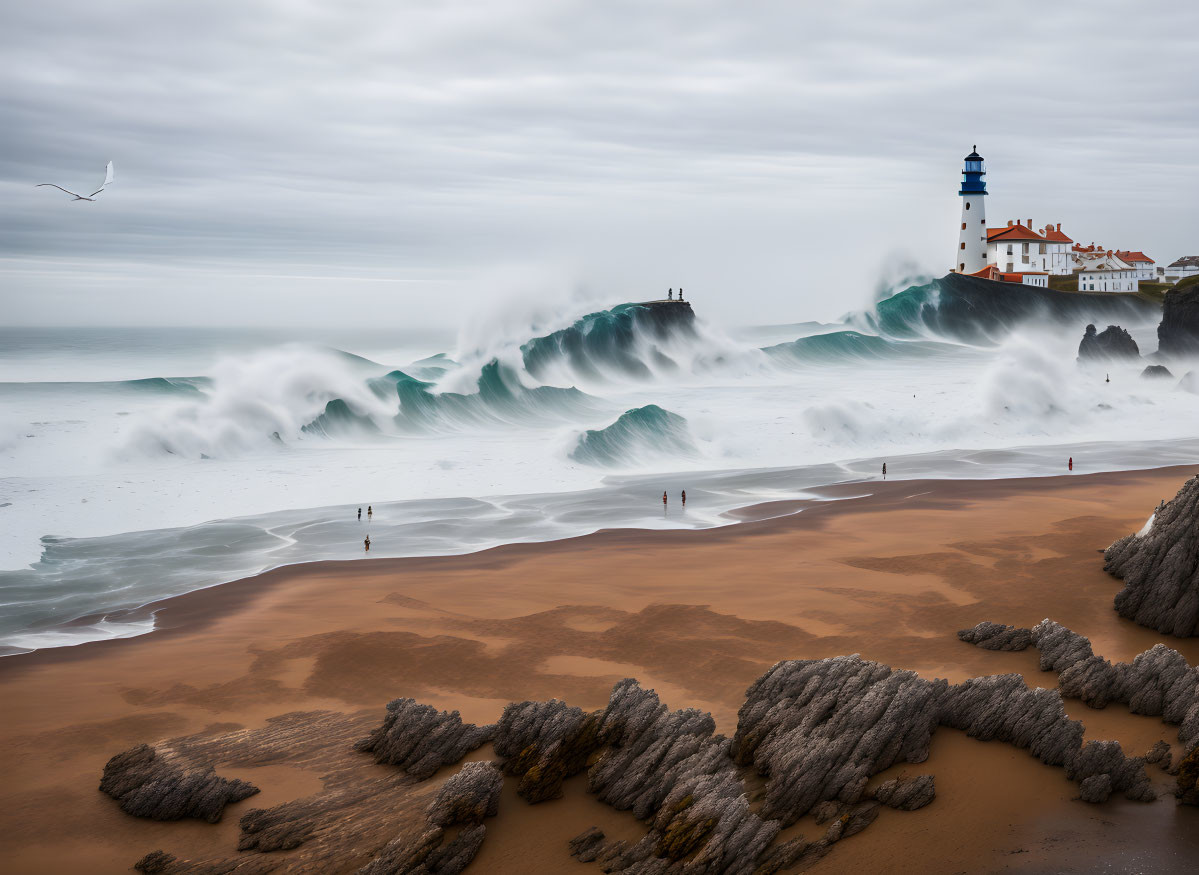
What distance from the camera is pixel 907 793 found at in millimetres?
8938

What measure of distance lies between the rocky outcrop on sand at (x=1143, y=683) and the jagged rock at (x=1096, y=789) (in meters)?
1.34

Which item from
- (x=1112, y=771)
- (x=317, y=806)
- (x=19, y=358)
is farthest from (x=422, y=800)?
(x=19, y=358)

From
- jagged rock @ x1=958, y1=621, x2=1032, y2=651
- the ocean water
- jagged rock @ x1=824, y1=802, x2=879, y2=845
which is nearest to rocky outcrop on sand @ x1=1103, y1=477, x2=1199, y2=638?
jagged rock @ x1=958, y1=621, x2=1032, y2=651

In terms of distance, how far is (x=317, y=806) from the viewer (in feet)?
30.0

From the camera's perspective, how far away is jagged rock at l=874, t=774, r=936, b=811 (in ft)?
29.1

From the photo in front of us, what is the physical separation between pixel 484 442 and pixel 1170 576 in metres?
22.0

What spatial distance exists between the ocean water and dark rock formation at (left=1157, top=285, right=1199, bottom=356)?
1.45 metres

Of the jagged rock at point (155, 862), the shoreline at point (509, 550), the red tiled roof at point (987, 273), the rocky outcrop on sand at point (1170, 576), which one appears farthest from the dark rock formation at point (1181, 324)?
the jagged rock at point (155, 862)

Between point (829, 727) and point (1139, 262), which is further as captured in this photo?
point (1139, 262)

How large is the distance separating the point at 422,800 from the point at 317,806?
0.99 meters

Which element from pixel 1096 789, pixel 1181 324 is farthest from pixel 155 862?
pixel 1181 324

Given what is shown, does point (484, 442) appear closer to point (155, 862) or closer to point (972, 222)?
point (155, 862)

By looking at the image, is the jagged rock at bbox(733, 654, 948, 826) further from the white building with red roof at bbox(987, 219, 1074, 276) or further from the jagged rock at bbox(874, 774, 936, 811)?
the white building with red roof at bbox(987, 219, 1074, 276)

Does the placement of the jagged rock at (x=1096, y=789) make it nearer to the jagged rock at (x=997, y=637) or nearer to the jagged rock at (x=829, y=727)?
the jagged rock at (x=829, y=727)
